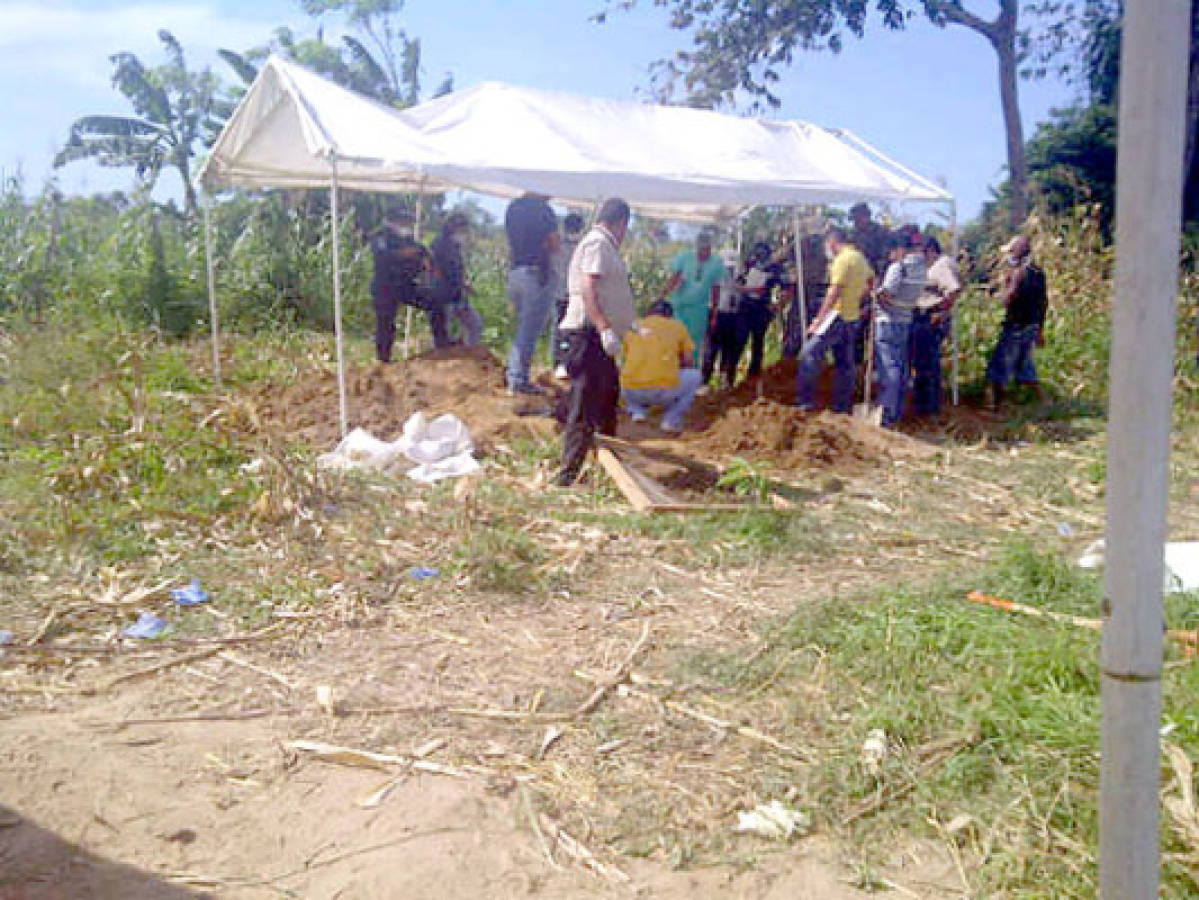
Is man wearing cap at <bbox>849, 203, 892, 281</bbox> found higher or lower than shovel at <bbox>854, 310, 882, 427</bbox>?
higher

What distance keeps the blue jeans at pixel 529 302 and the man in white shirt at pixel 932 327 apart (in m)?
3.51

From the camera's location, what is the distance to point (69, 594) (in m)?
4.91

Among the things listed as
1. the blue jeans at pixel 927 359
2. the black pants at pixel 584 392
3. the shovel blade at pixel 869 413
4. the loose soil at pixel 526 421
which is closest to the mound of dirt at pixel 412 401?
the loose soil at pixel 526 421

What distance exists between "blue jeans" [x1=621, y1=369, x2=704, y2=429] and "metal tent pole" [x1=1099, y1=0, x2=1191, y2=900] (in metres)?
7.07

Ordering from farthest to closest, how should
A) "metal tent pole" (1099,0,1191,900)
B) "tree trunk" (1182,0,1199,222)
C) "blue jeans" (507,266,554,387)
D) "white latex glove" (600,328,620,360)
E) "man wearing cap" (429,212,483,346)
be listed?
1. "tree trunk" (1182,0,1199,222)
2. "man wearing cap" (429,212,483,346)
3. "blue jeans" (507,266,554,387)
4. "white latex glove" (600,328,620,360)
5. "metal tent pole" (1099,0,1191,900)

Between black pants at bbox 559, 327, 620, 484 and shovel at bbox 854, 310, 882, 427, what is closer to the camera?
black pants at bbox 559, 327, 620, 484

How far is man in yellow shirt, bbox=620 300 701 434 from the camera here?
27.6 feet

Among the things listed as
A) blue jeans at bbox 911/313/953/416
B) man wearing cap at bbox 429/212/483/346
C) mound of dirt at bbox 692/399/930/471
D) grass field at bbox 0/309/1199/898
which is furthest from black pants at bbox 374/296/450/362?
blue jeans at bbox 911/313/953/416

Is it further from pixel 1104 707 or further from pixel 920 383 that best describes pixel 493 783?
pixel 920 383

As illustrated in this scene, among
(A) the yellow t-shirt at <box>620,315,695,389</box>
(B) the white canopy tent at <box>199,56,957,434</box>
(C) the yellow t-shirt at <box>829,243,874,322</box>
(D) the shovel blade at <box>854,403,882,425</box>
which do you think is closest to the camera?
(B) the white canopy tent at <box>199,56,957,434</box>

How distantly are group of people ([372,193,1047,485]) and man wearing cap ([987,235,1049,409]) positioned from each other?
13 mm

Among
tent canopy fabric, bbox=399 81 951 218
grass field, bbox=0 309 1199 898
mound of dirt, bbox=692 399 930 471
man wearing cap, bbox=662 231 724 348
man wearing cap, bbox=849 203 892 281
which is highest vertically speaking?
tent canopy fabric, bbox=399 81 951 218

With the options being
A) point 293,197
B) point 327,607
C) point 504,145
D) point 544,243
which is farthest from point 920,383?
point 293,197

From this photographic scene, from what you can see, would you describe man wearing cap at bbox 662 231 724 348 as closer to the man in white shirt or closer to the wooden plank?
A: the man in white shirt
